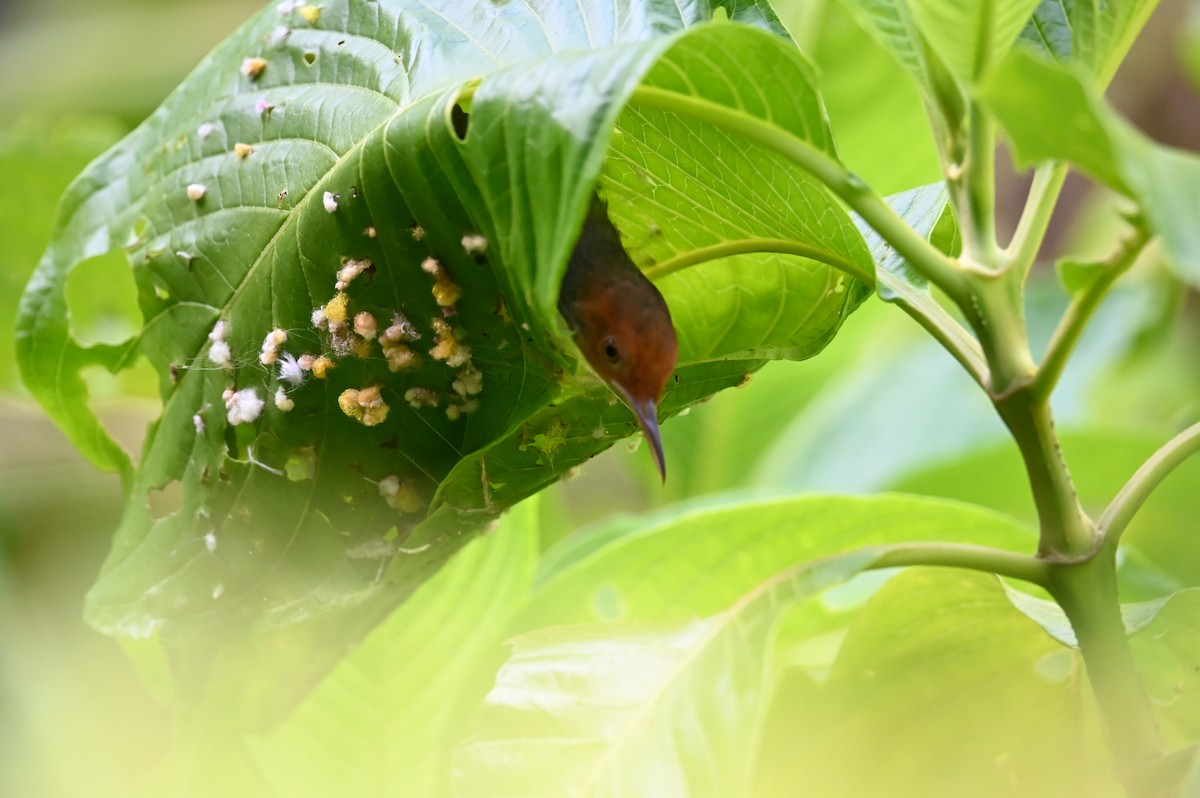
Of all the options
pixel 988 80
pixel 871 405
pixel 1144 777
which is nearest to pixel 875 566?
pixel 1144 777

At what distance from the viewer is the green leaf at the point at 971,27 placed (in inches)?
29.1

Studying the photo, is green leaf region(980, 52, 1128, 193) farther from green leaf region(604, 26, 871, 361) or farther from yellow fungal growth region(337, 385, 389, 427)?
yellow fungal growth region(337, 385, 389, 427)

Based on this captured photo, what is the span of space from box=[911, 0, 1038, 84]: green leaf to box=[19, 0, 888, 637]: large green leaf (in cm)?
14

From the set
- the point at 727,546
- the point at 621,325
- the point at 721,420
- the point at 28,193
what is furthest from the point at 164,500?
the point at 721,420

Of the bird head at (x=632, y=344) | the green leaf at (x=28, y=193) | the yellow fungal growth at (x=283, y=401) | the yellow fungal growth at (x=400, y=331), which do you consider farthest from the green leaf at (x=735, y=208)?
the green leaf at (x=28, y=193)

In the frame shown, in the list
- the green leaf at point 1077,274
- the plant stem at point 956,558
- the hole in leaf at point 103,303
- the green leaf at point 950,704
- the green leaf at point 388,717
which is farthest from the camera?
the hole in leaf at point 103,303

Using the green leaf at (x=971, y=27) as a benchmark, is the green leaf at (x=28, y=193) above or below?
below

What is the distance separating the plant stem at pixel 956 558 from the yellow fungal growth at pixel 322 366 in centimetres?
52

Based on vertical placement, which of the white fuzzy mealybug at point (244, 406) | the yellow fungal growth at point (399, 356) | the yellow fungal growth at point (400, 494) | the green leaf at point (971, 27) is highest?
the green leaf at point (971, 27)

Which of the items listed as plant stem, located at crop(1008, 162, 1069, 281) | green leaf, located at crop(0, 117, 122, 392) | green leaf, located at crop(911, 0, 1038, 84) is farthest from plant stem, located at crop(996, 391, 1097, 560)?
green leaf, located at crop(0, 117, 122, 392)

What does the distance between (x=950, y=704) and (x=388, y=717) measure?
0.77 metres

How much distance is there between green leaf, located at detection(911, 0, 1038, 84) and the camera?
2.42 feet

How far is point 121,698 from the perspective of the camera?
1307 millimetres

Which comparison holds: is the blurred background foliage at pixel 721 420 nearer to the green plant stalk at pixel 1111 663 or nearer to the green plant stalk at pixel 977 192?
the green plant stalk at pixel 1111 663
